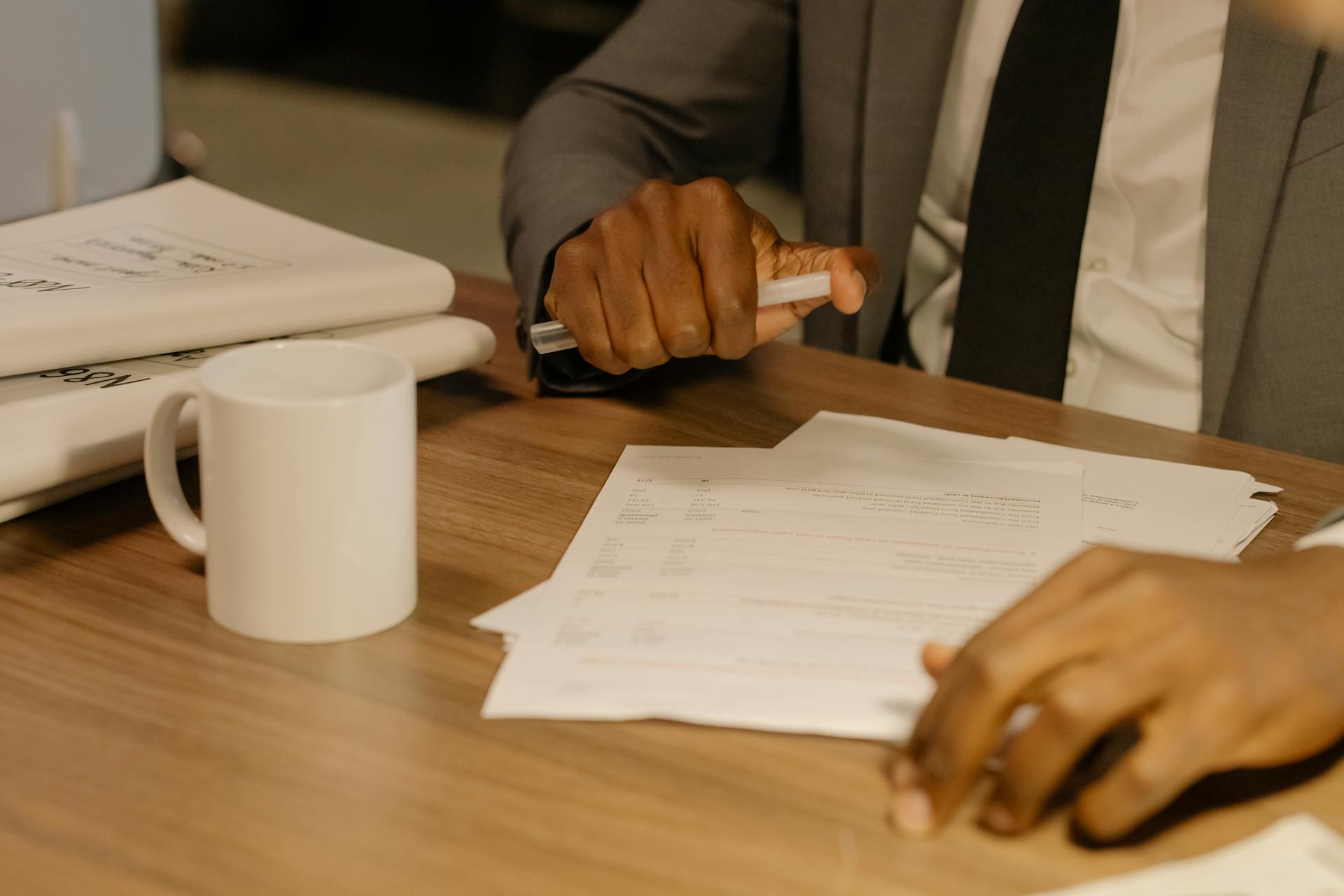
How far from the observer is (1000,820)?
42 cm

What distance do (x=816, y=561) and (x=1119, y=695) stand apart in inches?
7.8

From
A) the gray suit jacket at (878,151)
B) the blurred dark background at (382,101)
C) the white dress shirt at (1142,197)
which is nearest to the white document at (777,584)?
the gray suit jacket at (878,151)

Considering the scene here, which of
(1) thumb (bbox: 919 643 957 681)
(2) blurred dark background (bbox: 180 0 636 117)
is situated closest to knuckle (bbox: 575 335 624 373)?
(1) thumb (bbox: 919 643 957 681)

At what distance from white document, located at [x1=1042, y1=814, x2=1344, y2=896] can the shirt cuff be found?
14 cm

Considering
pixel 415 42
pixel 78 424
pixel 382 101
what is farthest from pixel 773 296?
pixel 415 42

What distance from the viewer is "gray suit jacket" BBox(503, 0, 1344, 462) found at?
923 mm

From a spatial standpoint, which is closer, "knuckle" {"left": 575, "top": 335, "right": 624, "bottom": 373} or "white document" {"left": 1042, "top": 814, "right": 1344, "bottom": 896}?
"white document" {"left": 1042, "top": 814, "right": 1344, "bottom": 896}

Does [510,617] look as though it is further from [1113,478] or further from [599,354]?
[1113,478]

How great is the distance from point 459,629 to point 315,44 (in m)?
4.80

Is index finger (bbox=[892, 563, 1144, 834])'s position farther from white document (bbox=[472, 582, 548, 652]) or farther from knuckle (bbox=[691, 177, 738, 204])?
knuckle (bbox=[691, 177, 738, 204])

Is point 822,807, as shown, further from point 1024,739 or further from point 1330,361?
point 1330,361

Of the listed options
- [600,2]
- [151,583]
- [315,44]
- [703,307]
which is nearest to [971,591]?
[703,307]

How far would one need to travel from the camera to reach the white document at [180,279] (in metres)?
0.62

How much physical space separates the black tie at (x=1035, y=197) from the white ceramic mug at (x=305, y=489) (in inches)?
25.1
